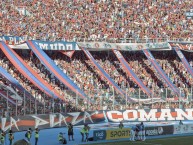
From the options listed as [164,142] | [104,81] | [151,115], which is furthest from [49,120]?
[104,81]

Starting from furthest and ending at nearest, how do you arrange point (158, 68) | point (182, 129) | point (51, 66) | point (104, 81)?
point (158, 68), point (104, 81), point (51, 66), point (182, 129)

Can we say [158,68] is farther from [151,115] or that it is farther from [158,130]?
[158,130]

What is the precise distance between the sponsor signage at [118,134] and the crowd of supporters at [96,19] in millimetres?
18898

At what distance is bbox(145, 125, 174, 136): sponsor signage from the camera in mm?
37344

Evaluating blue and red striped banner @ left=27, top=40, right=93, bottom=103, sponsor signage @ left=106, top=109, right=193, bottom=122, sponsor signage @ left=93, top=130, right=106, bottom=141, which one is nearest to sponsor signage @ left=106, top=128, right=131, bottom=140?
sponsor signage @ left=93, top=130, right=106, bottom=141

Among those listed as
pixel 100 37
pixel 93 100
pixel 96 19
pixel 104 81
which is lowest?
pixel 93 100

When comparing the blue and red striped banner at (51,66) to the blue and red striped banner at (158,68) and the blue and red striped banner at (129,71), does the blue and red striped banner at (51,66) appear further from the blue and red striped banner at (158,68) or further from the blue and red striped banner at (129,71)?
the blue and red striped banner at (158,68)

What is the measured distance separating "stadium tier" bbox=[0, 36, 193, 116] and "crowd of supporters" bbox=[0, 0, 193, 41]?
162 cm

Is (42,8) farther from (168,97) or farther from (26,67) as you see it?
(168,97)

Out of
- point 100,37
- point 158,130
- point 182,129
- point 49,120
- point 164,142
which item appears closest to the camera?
point 164,142

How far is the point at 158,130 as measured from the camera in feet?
124

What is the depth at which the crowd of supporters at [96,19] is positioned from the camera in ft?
172

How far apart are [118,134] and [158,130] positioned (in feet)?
12.3

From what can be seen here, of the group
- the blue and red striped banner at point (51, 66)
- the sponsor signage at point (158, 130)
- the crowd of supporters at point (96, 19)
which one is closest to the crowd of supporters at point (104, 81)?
the blue and red striped banner at point (51, 66)
